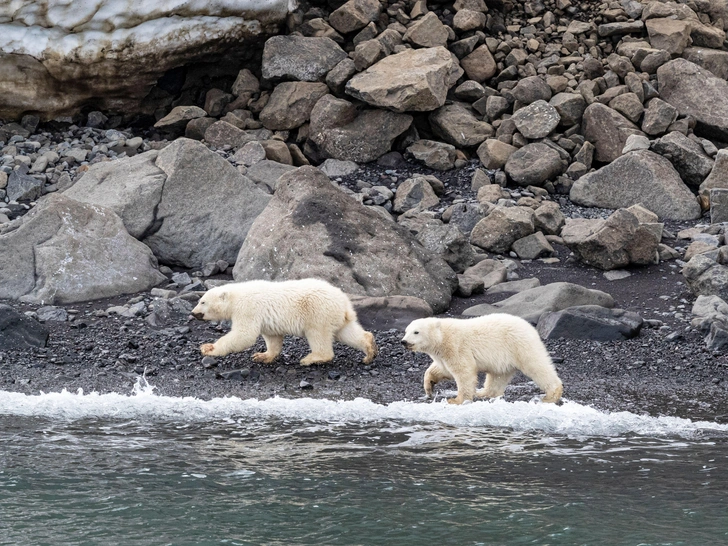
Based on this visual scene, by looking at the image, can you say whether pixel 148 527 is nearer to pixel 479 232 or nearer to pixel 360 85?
pixel 479 232

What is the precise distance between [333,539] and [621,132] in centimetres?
1541

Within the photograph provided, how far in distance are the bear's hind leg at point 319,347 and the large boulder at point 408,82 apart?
10.4 metres

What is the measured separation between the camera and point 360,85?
64.6ft

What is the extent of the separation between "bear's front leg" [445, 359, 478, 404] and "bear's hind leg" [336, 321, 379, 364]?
1.47 m

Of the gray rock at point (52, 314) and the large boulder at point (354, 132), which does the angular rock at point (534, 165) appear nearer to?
the large boulder at point (354, 132)

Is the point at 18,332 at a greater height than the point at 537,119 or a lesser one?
lesser

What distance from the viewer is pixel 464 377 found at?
8672mm

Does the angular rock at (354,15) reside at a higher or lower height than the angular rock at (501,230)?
higher

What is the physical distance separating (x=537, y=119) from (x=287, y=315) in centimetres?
1118

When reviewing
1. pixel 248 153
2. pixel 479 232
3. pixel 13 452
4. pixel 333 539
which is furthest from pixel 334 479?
pixel 248 153

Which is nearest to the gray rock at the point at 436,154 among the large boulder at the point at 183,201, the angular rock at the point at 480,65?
the angular rock at the point at 480,65

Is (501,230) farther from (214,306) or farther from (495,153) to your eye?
(214,306)

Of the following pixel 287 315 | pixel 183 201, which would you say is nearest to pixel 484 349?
pixel 287 315

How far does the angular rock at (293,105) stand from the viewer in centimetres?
2044
